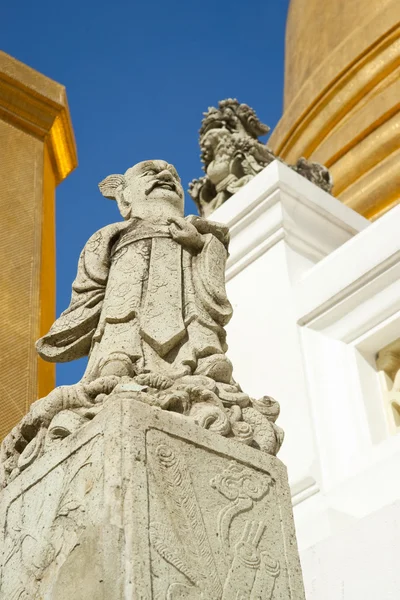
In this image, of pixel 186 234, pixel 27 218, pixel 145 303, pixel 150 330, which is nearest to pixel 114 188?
pixel 186 234

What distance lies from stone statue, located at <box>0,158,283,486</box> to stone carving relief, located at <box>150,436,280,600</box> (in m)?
0.22

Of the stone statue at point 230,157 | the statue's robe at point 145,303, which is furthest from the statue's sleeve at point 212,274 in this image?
the stone statue at point 230,157

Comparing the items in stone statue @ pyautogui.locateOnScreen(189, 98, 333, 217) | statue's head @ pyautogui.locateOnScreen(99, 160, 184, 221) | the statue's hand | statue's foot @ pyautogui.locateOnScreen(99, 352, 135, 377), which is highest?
stone statue @ pyautogui.locateOnScreen(189, 98, 333, 217)

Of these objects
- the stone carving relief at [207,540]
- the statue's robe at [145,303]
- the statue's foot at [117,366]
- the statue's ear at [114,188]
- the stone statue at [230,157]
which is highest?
the stone statue at [230,157]

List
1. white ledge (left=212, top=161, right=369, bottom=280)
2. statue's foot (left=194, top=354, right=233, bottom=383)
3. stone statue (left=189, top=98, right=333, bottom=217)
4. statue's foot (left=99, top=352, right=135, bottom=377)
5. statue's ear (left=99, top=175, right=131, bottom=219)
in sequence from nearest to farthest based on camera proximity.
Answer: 1. statue's foot (left=99, top=352, right=135, bottom=377)
2. statue's foot (left=194, top=354, right=233, bottom=383)
3. statue's ear (left=99, top=175, right=131, bottom=219)
4. white ledge (left=212, top=161, right=369, bottom=280)
5. stone statue (left=189, top=98, right=333, bottom=217)

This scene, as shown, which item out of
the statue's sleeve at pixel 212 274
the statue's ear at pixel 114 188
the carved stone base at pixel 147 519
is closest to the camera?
the carved stone base at pixel 147 519

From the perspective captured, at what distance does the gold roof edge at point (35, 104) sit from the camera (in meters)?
8.18

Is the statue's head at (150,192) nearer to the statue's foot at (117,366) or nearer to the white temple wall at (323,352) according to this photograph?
the statue's foot at (117,366)

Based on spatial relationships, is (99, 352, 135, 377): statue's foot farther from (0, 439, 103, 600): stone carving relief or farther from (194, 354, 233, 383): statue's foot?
(0, 439, 103, 600): stone carving relief

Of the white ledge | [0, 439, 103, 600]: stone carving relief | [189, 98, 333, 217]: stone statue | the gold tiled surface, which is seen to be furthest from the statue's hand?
[189, 98, 333, 217]: stone statue

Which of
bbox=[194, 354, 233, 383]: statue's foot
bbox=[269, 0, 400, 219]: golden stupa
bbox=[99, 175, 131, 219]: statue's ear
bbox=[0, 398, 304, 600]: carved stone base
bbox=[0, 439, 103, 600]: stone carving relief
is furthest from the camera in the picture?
bbox=[269, 0, 400, 219]: golden stupa

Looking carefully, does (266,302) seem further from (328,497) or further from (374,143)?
(374,143)

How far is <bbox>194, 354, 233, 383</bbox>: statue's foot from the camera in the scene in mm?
3506

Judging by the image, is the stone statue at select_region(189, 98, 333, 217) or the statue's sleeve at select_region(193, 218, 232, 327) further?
the stone statue at select_region(189, 98, 333, 217)
